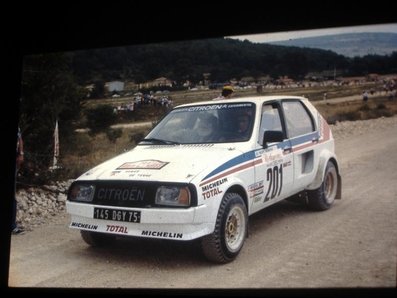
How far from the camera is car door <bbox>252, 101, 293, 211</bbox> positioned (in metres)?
4.12

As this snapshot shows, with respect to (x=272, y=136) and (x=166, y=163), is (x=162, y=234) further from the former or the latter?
(x=272, y=136)

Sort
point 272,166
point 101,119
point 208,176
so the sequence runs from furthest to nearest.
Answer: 1. point 101,119
2. point 272,166
3. point 208,176

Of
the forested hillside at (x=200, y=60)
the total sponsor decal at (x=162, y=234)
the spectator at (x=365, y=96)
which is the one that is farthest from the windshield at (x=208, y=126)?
the spectator at (x=365, y=96)

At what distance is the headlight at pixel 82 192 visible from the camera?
3.78 meters

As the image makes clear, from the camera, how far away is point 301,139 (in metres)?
4.86

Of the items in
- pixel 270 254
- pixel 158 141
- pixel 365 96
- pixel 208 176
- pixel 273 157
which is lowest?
pixel 270 254

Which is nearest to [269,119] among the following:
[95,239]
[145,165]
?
[145,165]

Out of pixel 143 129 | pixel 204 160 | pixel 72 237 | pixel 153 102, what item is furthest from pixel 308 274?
pixel 153 102

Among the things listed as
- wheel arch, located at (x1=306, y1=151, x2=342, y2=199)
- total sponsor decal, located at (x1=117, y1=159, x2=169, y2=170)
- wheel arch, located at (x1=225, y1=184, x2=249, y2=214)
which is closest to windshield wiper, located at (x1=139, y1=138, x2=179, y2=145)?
total sponsor decal, located at (x1=117, y1=159, x2=169, y2=170)

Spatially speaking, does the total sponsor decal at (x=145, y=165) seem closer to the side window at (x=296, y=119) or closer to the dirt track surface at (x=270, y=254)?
the dirt track surface at (x=270, y=254)

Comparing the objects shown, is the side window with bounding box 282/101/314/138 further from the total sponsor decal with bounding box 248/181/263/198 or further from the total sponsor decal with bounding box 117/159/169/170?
the total sponsor decal with bounding box 117/159/169/170

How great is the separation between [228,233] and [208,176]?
60cm

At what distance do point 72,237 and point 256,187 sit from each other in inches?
85.8

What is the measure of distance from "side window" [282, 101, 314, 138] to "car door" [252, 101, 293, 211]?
5.4 inches
